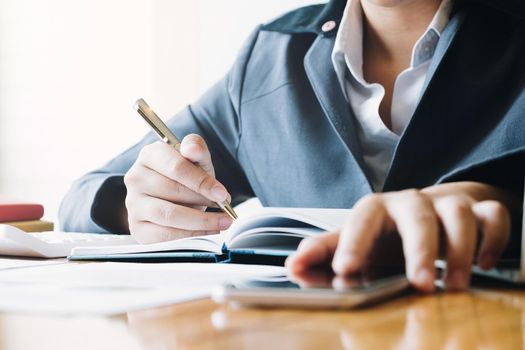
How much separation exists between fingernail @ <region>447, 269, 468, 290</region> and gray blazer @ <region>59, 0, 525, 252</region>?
0.59m

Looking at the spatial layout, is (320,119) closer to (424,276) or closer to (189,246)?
(189,246)

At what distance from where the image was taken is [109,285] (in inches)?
21.0

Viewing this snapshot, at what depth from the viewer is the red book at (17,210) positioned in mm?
1275

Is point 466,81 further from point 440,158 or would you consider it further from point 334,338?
point 334,338

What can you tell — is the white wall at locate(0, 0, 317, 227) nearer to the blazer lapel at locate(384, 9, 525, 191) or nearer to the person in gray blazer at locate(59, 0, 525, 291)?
the person in gray blazer at locate(59, 0, 525, 291)

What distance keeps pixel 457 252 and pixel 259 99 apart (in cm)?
92

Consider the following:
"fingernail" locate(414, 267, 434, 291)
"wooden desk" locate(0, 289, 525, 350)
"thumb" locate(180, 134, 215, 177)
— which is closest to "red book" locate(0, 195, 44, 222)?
"thumb" locate(180, 134, 215, 177)

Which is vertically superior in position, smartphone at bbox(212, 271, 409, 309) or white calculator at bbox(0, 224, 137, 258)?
smartphone at bbox(212, 271, 409, 309)

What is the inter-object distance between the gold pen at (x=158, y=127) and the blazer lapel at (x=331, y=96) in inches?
10.8

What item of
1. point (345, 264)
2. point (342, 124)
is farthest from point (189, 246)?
point (342, 124)

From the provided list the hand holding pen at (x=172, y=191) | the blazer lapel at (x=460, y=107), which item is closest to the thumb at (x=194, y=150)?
the hand holding pen at (x=172, y=191)

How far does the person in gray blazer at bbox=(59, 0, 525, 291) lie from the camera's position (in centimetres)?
96

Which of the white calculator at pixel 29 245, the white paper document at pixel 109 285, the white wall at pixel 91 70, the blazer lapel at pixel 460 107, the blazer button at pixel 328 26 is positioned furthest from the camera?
the white wall at pixel 91 70

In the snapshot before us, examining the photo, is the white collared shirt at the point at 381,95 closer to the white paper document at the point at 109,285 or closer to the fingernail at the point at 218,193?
the fingernail at the point at 218,193
